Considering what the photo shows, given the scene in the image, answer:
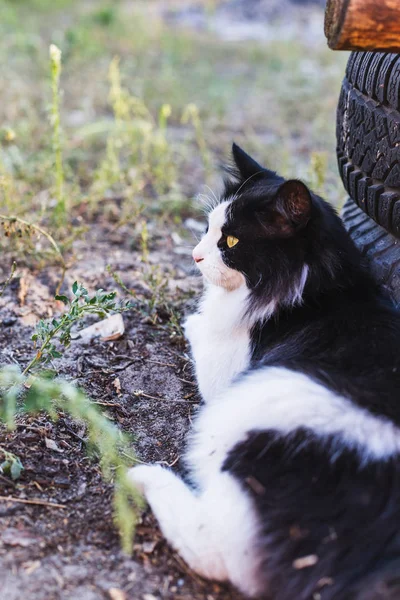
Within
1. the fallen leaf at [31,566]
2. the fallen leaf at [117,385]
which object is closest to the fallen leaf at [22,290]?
the fallen leaf at [117,385]

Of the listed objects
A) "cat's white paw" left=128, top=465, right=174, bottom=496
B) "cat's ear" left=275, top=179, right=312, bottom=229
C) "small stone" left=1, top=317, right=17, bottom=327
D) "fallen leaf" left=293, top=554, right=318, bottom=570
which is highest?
"cat's ear" left=275, top=179, right=312, bottom=229

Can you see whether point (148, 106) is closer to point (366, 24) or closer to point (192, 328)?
point (192, 328)

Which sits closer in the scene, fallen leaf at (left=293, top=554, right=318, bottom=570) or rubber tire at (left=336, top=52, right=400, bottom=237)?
fallen leaf at (left=293, top=554, right=318, bottom=570)

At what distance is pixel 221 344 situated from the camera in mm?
2104

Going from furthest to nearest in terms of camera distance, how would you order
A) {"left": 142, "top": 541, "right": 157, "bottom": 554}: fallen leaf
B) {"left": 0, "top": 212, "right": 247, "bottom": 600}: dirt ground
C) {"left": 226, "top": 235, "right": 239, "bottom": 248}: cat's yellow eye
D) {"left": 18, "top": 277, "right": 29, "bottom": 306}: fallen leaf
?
{"left": 18, "top": 277, "right": 29, "bottom": 306}: fallen leaf < {"left": 226, "top": 235, "right": 239, "bottom": 248}: cat's yellow eye < {"left": 142, "top": 541, "right": 157, "bottom": 554}: fallen leaf < {"left": 0, "top": 212, "right": 247, "bottom": 600}: dirt ground

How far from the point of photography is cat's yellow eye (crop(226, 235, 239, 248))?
2029 mm

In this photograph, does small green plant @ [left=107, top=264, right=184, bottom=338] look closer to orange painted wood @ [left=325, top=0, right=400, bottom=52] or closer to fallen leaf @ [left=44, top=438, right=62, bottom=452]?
fallen leaf @ [left=44, top=438, right=62, bottom=452]

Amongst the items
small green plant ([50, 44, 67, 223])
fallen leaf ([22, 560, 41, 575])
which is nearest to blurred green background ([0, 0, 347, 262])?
small green plant ([50, 44, 67, 223])

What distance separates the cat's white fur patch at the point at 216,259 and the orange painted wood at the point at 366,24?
0.75m

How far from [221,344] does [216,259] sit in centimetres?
26

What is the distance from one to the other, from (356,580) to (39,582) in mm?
654

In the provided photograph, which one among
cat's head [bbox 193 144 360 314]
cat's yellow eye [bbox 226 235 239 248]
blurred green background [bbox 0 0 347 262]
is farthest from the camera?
blurred green background [bbox 0 0 347 262]

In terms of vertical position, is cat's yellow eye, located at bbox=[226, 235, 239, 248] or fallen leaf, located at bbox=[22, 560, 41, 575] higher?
cat's yellow eye, located at bbox=[226, 235, 239, 248]

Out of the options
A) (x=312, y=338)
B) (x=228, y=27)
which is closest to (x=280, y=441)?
(x=312, y=338)
